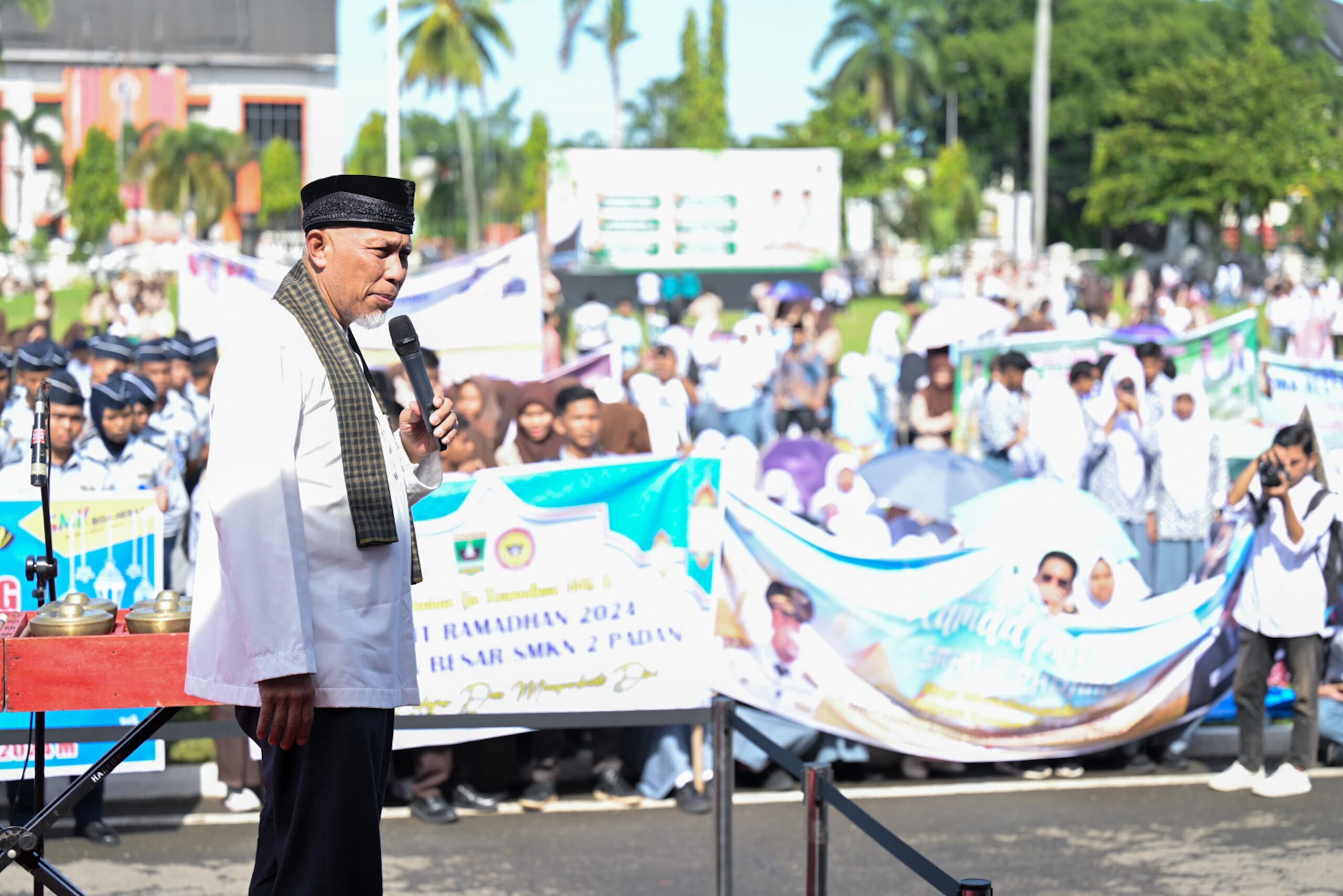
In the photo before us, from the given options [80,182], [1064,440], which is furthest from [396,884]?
[80,182]

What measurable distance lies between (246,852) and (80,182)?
54116 mm

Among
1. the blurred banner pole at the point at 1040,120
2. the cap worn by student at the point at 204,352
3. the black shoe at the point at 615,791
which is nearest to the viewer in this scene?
the black shoe at the point at 615,791

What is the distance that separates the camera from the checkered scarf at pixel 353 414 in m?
3.12

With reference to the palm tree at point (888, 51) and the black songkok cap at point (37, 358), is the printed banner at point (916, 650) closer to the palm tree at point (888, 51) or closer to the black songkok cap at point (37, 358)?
the black songkok cap at point (37, 358)

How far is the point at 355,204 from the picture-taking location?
321 cm

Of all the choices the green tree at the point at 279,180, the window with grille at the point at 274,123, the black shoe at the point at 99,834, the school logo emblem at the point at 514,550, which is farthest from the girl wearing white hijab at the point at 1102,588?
the window with grille at the point at 274,123

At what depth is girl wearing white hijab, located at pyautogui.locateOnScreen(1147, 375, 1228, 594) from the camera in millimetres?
9594

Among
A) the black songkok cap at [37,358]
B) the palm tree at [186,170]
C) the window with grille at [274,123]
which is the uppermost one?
the window with grille at [274,123]

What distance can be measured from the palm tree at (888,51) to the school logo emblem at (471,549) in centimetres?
7186

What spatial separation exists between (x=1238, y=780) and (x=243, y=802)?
4.27 m

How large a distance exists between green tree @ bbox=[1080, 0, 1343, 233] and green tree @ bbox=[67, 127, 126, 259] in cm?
3307

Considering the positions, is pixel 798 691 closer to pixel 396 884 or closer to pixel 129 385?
pixel 396 884

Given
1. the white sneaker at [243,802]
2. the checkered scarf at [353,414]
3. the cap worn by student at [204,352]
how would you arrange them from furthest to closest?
the cap worn by student at [204,352] < the white sneaker at [243,802] < the checkered scarf at [353,414]

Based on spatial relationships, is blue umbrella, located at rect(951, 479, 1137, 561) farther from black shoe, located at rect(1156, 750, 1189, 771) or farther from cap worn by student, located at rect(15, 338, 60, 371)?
cap worn by student, located at rect(15, 338, 60, 371)
